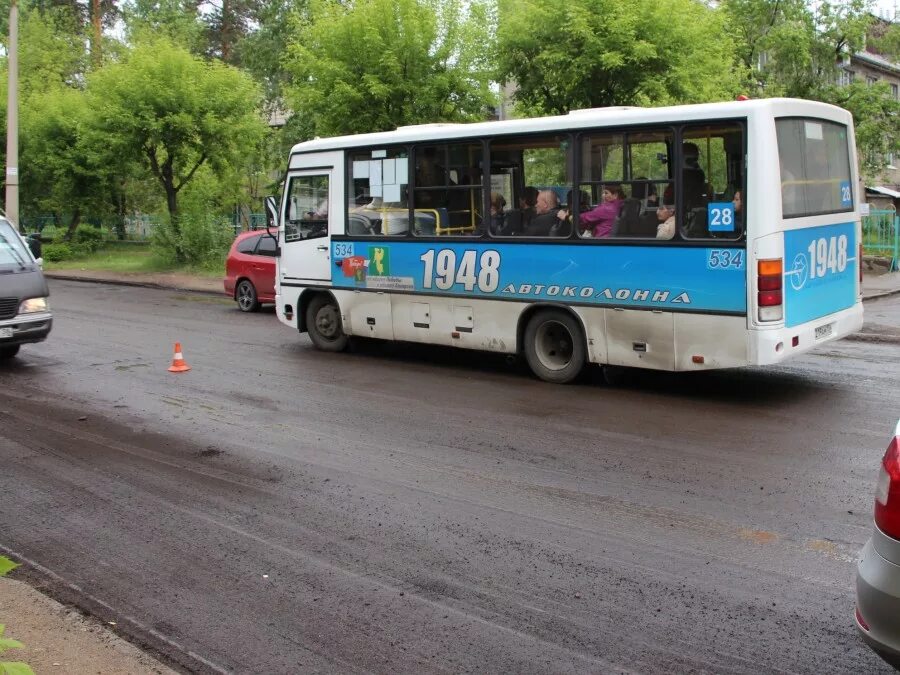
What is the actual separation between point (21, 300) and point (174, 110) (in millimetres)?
17083

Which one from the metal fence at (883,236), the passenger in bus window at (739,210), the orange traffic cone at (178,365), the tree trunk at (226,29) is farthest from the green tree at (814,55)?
the tree trunk at (226,29)

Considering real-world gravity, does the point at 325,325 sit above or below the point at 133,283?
below

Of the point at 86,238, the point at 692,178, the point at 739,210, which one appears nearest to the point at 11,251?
the point at 692,178

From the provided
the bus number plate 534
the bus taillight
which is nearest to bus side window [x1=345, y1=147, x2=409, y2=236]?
the bus number plate 534

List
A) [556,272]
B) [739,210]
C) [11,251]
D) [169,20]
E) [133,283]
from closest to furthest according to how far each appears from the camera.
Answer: [739,210] → [556,272] → [11,251] → [133,283] → [169,20]

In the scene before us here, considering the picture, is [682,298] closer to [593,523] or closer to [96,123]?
[593,523]

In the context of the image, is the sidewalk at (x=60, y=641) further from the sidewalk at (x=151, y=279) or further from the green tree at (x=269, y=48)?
the green tree at (x=269, y=48)

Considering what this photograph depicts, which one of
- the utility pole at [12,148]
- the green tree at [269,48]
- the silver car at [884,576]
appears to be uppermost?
the green tree at [269,48]

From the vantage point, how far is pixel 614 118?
1008 centimetres

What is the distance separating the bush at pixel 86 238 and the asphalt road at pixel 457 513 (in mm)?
28476

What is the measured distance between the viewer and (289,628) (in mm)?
4770

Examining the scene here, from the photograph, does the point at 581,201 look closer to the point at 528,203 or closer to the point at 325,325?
the point at 528,203

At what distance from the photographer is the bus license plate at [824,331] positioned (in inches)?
383

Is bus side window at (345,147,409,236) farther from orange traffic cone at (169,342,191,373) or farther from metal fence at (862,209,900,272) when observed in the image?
metal fence at (862,209,900,272)
